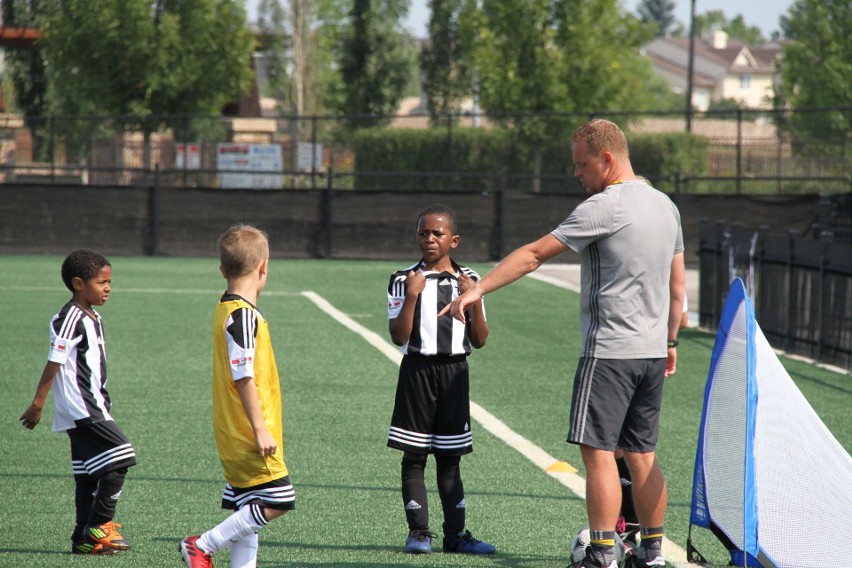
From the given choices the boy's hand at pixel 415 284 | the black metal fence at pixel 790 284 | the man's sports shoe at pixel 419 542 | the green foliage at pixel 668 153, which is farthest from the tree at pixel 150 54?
the man's sports shoe at pixel 419 542

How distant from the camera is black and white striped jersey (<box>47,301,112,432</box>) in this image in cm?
495

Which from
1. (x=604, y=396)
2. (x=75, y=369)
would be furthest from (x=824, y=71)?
(x=75, y=369)

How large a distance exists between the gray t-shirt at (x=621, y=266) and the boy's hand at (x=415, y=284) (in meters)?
0.76

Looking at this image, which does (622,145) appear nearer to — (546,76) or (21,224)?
(21,224)

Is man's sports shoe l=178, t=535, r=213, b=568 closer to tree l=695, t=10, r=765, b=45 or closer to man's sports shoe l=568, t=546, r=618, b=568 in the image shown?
man's sports shoe l=568, t=546, r=618, b=568

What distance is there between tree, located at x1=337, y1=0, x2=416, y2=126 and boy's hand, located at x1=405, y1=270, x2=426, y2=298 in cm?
4063

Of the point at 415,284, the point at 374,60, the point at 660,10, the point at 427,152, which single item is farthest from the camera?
the point at 660,10

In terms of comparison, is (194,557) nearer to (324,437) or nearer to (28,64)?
(324,437)

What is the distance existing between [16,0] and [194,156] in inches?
506

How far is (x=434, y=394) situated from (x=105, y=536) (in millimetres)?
1495

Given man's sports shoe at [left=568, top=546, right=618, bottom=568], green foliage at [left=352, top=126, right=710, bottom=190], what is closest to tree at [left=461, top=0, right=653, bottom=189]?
green foliage at [left=352, top=126, right=710, bottom=190]

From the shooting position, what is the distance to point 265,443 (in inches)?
162

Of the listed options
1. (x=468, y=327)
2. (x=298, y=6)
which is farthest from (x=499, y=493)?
(x=298, y=6)

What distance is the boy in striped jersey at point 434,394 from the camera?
5.11m
